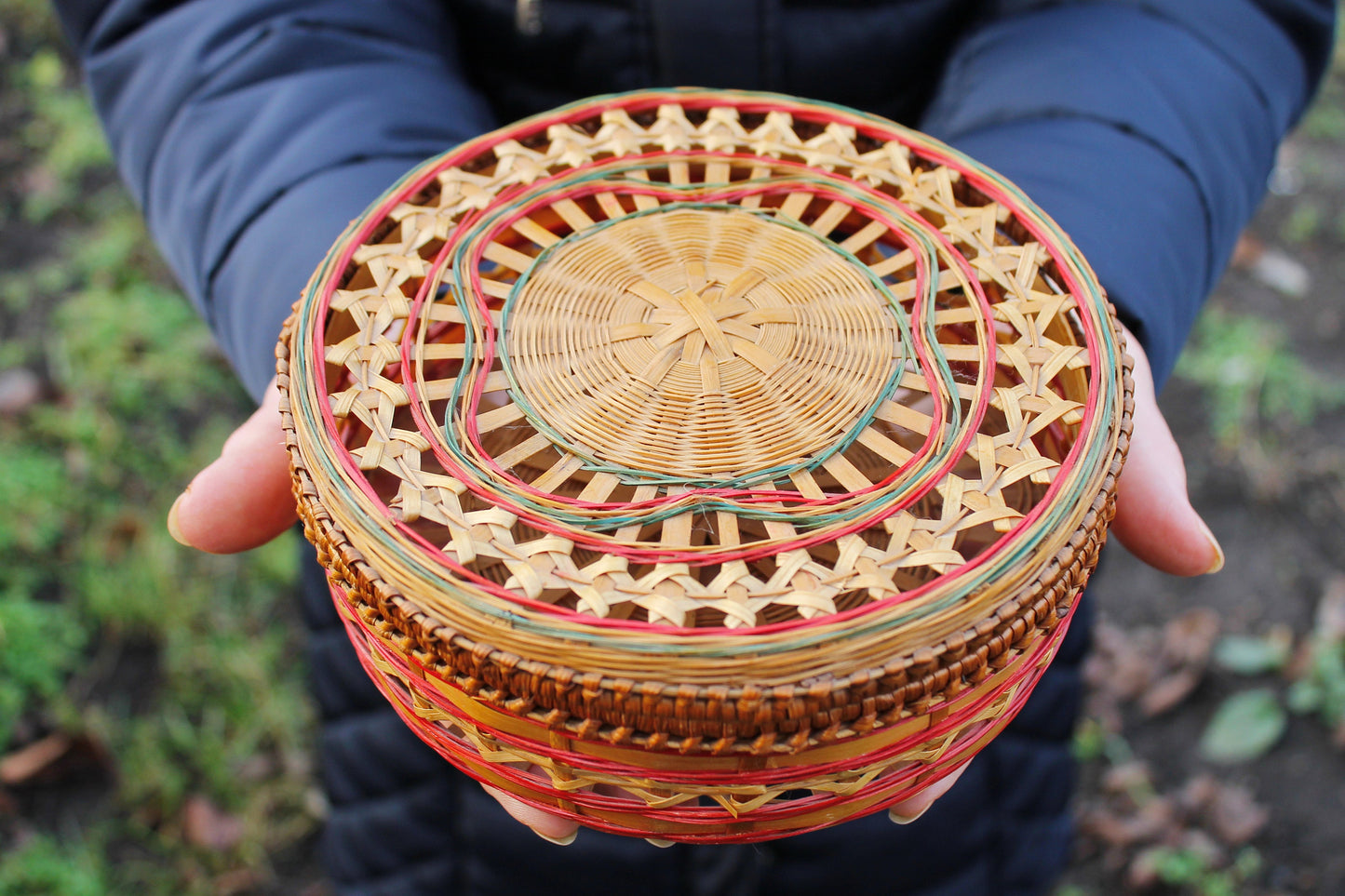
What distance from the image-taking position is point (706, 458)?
30.0 inches

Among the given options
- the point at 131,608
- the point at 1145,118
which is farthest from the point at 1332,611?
the point at 131,608

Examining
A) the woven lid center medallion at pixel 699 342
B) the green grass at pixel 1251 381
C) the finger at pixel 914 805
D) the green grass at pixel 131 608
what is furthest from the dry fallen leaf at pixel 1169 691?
the green grass at pixel 131 608

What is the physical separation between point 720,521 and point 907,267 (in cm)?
32

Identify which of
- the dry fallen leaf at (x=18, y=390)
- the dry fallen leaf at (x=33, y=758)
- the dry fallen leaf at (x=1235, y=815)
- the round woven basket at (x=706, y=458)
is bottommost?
the dry fallen leaf at (x=1235, y=815)

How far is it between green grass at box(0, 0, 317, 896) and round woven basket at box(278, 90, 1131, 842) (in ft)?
2.79

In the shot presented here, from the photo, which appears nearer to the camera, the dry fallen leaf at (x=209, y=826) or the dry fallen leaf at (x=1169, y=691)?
the dry fallen leaf at (x=209, y=826)

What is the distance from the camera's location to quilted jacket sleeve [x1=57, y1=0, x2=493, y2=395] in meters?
1.04

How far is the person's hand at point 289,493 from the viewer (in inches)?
34.4

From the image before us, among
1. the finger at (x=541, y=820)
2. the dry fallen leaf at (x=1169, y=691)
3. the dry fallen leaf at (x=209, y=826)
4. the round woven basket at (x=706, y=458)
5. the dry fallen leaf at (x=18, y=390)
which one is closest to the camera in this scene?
the round woven basket at (x=706, y=458)

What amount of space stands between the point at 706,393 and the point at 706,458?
0.06 metres

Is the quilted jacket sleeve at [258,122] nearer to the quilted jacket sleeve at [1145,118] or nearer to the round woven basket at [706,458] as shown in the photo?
the round woven basket at [706,458]

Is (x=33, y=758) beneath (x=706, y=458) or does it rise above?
beneath

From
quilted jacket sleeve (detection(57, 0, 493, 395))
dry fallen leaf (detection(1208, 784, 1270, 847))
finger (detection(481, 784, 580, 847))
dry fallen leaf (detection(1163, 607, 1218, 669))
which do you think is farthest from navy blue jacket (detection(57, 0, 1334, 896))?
dry fallen leaf (detection(1163, 607, 1218, 669))

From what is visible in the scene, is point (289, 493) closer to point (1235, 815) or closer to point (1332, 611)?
point (1235, 815)
